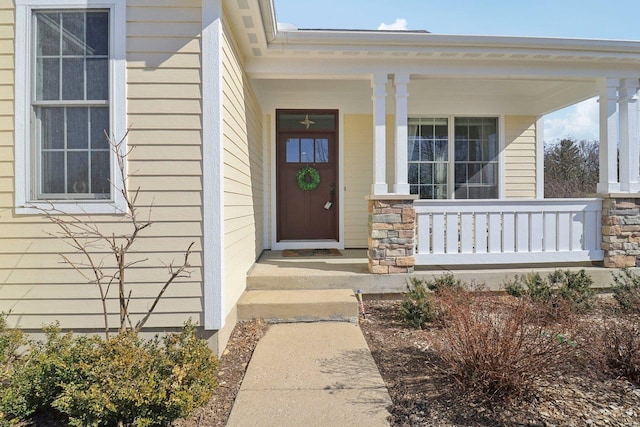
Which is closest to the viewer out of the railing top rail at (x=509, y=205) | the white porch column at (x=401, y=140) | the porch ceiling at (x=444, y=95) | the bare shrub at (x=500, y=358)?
the bare shrub at (x=500, y=358)

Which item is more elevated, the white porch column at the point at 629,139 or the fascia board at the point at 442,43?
the fascia board at the point at 442,43

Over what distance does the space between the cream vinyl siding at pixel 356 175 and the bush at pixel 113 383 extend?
396cm

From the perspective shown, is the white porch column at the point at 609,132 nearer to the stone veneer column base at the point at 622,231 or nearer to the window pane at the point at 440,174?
the stone veneer column base at the point at 622,231

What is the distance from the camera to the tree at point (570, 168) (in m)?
19.8

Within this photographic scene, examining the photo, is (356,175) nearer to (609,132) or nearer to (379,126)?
(379,126)

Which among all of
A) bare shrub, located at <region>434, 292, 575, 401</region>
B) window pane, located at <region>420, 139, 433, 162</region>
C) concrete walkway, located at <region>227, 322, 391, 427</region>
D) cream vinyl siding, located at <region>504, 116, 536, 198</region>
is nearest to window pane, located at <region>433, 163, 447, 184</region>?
window pane, located at <region>420, 139, 433, 162</region>

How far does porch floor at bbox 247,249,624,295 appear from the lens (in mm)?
4074

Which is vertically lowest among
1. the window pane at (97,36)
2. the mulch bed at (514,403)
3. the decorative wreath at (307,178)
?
the mulch bed at (514,403)

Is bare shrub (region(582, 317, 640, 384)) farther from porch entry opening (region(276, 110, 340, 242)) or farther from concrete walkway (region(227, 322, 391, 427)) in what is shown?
porch entry opening (region(276, 110, 340, 242))

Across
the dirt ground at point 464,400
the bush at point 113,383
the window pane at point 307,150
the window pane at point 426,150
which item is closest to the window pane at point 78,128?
the bush at point 113,383

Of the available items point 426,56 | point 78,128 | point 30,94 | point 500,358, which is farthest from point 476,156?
point 30,94

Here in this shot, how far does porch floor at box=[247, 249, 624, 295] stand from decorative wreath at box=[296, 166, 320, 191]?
143cm

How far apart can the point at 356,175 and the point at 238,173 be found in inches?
105

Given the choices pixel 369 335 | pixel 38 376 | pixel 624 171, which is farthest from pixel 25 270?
pixel 624 171
